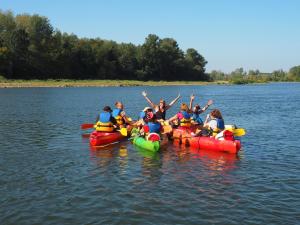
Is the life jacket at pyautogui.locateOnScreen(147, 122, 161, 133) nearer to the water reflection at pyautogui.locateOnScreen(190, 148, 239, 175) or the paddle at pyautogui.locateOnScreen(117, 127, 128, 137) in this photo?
the water reflection at pyautogui.locateOnScreen(190, 148, 239, 175)

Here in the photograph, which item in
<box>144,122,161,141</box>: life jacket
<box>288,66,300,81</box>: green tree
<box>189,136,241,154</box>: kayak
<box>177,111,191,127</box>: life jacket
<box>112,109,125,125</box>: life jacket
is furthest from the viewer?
<box>288,66,300,81</box>: green tree

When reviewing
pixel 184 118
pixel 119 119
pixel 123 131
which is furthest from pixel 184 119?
pixel 119 119

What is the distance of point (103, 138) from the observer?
16406 millimetres

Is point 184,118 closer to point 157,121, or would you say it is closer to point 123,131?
point 157,121

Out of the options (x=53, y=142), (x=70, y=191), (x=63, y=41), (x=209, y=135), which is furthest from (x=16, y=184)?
(x=63, y=41)

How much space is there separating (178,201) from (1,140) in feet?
36.7

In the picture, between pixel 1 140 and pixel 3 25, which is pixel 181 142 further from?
pixel 3 25

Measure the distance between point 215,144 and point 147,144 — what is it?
2552 millimetres

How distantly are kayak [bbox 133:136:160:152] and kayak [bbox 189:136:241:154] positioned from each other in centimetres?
169

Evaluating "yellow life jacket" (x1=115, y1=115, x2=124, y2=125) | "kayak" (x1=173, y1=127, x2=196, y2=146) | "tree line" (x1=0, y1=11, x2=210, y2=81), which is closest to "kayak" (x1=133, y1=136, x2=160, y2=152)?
"kayak" (x1=173, y1=127, x2=196, y2=146)

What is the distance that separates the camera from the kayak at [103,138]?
1628 cm

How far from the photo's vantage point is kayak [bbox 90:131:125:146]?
1628cm

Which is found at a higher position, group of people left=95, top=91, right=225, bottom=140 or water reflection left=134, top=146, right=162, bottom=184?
group of people left=95, top=91, right=225, bottom=140

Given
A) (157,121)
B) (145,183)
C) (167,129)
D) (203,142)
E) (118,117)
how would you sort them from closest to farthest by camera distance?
(145,183), (203,142), (157,121), (167,129), (118,117)
